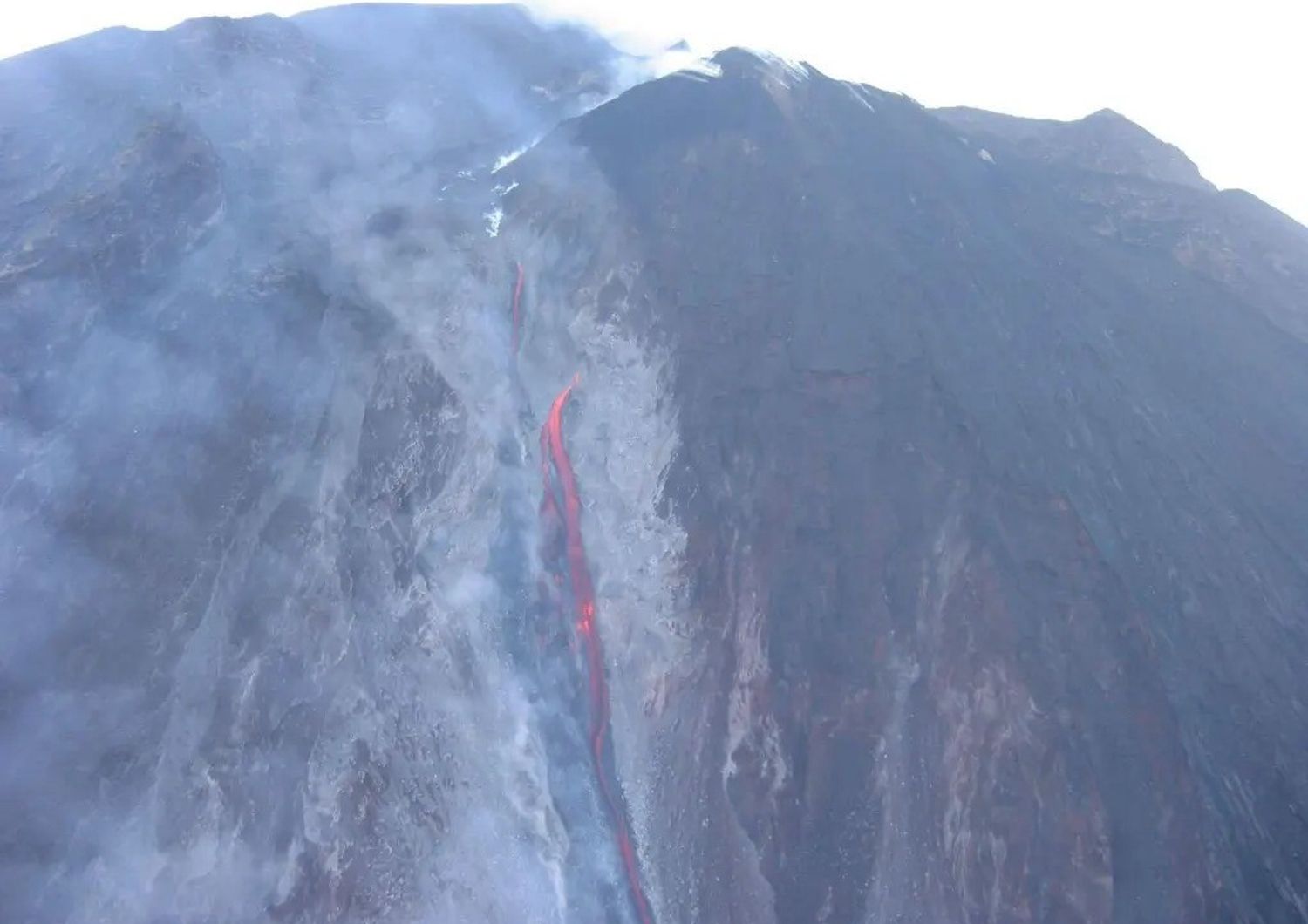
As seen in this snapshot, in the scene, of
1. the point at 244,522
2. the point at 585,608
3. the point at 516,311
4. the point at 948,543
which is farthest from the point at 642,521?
the point at 244,522

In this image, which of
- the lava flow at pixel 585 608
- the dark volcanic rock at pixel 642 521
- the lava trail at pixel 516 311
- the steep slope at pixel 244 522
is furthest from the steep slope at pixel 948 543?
the steep slope at pixel 244 522

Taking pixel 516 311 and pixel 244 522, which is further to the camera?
pixel 516 311

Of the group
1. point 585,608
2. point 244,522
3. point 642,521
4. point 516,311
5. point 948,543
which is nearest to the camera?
point 948,543

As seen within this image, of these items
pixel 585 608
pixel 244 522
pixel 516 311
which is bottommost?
pixel 585 608

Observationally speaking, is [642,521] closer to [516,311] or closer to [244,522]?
[516,311]

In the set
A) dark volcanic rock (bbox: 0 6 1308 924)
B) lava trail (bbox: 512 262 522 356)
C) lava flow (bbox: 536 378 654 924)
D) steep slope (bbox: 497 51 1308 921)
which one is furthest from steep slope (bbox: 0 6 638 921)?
steep slope (bbox: 497 51 1308 921)

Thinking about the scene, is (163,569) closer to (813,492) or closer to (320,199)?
(320,199)

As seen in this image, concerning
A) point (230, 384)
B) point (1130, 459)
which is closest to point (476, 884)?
point (230, 384)

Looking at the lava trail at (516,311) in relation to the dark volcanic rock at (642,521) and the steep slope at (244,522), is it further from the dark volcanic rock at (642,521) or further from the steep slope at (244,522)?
the steep slope at (244,522)
